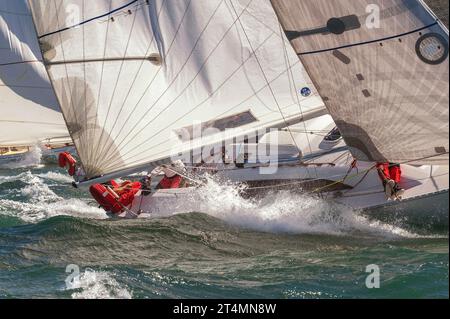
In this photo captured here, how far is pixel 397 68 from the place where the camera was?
10.9 meters

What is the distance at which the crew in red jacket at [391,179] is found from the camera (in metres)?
12.8

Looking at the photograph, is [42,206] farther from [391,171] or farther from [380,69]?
[380,69]

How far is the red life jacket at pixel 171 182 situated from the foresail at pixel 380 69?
4.05 metres

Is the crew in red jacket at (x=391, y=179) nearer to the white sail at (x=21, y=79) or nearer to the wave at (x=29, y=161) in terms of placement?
the white sail at (x=21, y=79)

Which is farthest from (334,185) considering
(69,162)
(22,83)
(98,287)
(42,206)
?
(22,83)

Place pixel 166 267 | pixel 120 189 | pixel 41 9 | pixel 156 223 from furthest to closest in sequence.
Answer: pixel 120 189 → pixel 156 223 → pixel 41 9 → pixel 166 267

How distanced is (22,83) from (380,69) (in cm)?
1274

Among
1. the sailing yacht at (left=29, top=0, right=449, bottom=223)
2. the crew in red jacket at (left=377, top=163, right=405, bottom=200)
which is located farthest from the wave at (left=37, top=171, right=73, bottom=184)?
the crew in red jacket at (left=377, top=163, right=405, bottom=200)

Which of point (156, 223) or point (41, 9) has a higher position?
point (41, 9)
